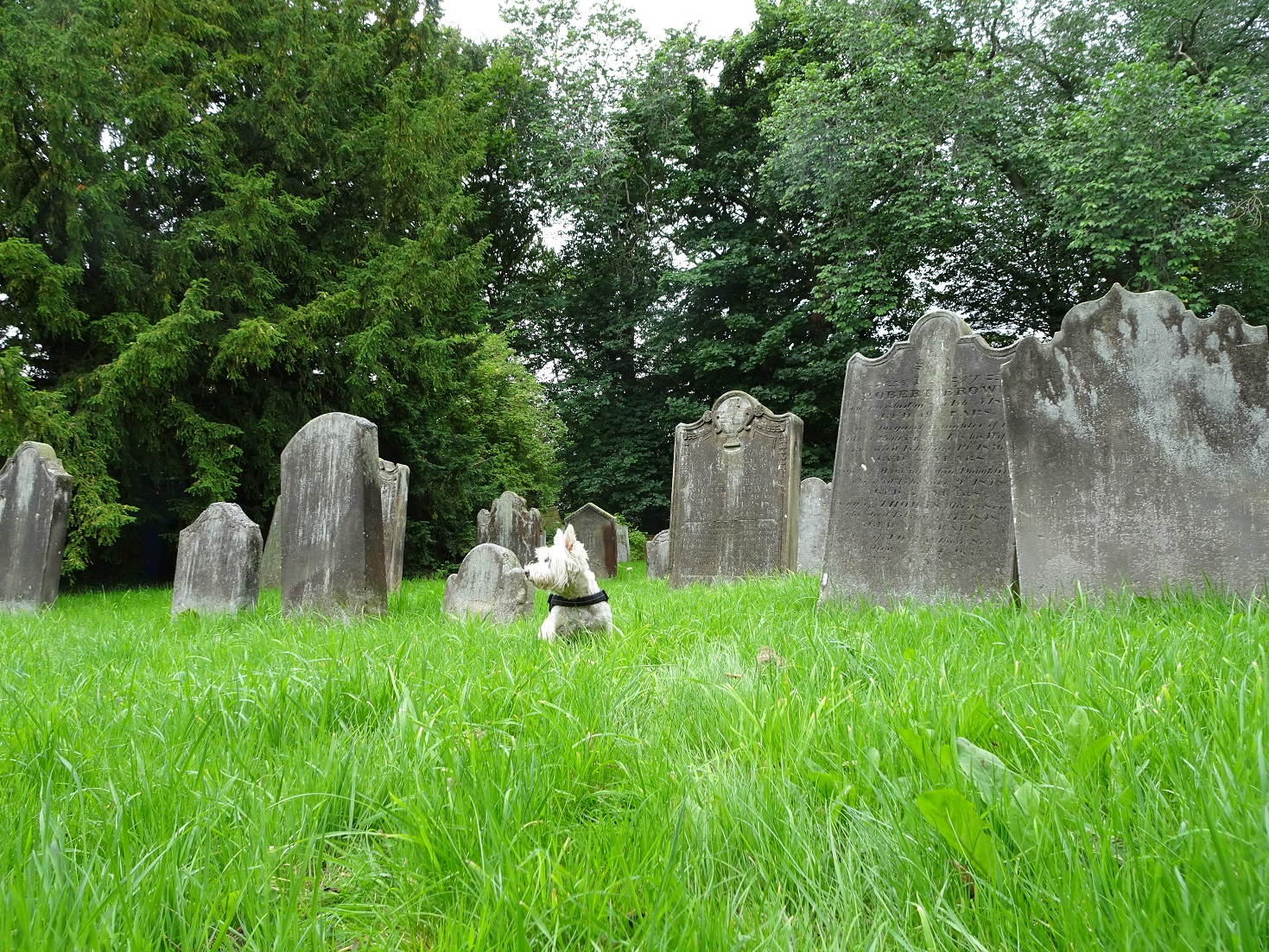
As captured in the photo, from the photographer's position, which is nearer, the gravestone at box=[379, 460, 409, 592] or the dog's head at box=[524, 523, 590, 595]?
the dog's head at box=[524, 523, 590, 595]

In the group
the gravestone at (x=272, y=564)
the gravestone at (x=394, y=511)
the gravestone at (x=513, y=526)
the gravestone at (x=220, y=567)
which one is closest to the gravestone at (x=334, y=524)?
the gravestone at (x=220, y=567)

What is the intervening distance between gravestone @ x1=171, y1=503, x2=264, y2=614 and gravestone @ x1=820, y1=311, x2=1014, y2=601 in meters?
4.81

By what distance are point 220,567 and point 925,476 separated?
18.8 ft

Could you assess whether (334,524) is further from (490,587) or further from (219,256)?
(219,256)

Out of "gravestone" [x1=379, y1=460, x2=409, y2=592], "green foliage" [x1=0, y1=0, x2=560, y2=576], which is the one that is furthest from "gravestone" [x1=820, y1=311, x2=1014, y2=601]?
"green foliage" [x1=0, y1=0, x2=560, y2=576]

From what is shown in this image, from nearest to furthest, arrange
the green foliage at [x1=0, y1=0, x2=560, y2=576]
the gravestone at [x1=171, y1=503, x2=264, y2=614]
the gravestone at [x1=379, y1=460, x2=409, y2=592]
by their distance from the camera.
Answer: the gravestone at [x1=171, y1=503, x2=264, y2=614], the gravestone at [x1=379, y1=460, x2=409, y2=592], the green foliage at [x1=0, y1=0, x2=560, y2=576]

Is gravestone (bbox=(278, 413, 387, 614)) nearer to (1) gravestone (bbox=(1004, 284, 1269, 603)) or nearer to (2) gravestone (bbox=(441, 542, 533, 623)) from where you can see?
(2) gravestone (bbox=(441, 542, 533, 623))

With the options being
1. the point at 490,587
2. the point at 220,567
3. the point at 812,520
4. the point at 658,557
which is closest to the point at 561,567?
the point at 490,587

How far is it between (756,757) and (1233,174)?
18.9 meters

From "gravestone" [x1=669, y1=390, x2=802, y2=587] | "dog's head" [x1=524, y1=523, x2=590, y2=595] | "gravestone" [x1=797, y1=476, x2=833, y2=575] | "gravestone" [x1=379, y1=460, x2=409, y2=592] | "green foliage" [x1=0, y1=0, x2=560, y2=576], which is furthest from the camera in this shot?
"green foliage" [x1=0, y1=0, x2=560, y2=576]

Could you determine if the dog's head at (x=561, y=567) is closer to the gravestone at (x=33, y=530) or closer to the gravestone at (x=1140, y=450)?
the gravestone at (x=1140, y=450)

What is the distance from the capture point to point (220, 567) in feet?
21.0

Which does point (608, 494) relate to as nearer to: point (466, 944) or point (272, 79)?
point (272, 79)

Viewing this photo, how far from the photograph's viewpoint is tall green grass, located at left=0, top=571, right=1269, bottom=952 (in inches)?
44.5
